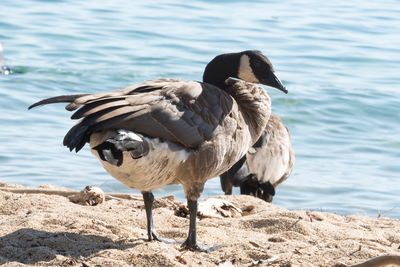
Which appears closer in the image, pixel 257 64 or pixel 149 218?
pixel 149 218

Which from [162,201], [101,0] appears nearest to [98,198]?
[162,201]

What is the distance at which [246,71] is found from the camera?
23.9ft

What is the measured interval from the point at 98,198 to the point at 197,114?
1.59 metres

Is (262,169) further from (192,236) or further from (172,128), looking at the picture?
(172,128)

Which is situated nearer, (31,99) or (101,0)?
(31,99)

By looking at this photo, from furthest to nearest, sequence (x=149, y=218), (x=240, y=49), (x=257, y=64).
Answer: (x=240, y=49)
(x=257, y=64)
(x=149, y=218)

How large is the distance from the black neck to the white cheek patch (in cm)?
3

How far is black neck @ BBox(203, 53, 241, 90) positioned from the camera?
7293 millimetres

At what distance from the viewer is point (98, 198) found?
25.3ft

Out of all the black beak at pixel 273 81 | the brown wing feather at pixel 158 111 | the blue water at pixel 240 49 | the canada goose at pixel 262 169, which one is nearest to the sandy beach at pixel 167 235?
the brown wing feather at pixel 158 111

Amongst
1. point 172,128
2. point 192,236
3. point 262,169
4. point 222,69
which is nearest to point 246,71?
→ point 222,69

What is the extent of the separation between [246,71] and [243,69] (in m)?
0.03

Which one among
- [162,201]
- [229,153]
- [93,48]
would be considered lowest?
[93,48]

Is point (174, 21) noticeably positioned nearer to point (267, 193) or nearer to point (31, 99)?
point (31, 99)
